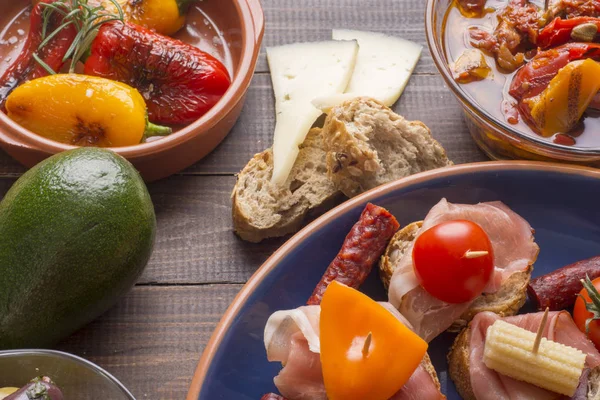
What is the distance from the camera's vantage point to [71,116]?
7.28ft

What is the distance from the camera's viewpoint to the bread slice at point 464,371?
1901mm

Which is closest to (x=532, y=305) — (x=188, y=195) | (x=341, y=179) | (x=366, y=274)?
(x=366, y=274)

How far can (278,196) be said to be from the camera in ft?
7.47

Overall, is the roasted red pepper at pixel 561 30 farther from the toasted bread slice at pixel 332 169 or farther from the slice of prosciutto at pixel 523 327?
the slice of prosciutto at pixel 523 327

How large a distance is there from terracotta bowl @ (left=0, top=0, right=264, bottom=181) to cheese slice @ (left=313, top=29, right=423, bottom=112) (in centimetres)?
36

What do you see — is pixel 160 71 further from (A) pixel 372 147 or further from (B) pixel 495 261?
(B) pixel 495 261

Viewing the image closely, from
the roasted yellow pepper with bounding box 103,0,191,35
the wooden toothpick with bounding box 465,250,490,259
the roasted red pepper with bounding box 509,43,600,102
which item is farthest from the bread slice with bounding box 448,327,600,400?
the roasted yellow pepper with bounding box 103,0,191,35

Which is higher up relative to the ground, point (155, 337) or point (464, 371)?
point (464, 371)

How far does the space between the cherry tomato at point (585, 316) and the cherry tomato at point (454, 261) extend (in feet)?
0.87

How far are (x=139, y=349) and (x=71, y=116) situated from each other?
729 millimetres

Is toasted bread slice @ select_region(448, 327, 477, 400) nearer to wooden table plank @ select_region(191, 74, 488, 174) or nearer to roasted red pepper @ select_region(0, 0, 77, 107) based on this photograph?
wooden table plank @ select_region(191, 74, 488, 174)

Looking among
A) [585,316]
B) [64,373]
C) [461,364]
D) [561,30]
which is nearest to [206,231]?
[64,373]

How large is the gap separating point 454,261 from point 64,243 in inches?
39.3

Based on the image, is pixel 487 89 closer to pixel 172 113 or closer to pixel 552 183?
pixel 552 183
